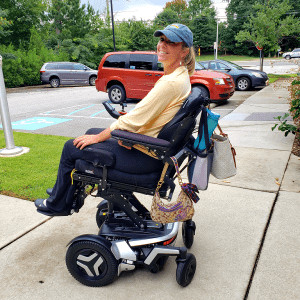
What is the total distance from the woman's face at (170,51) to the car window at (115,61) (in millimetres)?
9554

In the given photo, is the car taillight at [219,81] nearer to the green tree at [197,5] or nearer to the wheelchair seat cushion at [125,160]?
the wheelchair seat cushion at [125,160]

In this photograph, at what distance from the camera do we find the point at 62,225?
3.17 metres

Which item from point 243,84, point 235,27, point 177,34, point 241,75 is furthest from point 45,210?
point 235,27

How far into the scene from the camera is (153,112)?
215cm

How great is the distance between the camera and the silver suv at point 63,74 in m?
20.3

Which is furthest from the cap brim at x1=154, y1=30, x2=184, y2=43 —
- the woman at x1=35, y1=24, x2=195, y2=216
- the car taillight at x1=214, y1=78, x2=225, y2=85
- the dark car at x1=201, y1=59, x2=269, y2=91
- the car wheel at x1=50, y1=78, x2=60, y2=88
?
the car wheel at x1=50, y1=78, x2=60, y2=88

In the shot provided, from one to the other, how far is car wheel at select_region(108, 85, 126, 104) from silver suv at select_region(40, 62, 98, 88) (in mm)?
9403

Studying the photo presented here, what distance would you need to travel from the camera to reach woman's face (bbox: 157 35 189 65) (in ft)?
7.43

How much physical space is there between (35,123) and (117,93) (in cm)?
391

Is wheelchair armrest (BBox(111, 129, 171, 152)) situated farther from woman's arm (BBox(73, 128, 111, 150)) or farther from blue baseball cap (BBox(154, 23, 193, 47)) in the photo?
blue baseball cap (BBox(154, 23, 193, 47))

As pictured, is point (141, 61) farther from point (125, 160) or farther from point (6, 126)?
point (125, 160)

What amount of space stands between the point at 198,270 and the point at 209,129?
44.2 inches

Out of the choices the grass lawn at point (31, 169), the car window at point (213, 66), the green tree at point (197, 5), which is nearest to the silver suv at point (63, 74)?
the car window at point (213, 66)

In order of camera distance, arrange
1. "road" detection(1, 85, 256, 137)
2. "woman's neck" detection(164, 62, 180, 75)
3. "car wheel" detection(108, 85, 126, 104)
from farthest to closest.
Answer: "car wheel" detection(108, 85, 126, 104)
"road" detection(1, 85, 256, 137)
"woman's neck" detection(164, 62, 180, 75)
